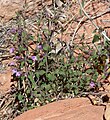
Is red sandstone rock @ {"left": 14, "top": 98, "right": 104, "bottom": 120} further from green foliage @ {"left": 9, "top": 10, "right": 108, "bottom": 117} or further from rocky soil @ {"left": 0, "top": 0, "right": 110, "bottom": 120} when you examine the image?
green foliage @ {"left": 9, "top": 10, "right": 108, "bottom": 117}

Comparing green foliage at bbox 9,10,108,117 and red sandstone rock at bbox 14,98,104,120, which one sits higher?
green foliage at bbox 9,10,108,117

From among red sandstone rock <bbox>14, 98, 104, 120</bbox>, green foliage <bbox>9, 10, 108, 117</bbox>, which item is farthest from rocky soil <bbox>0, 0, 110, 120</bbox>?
green foliage <bbox>9, 10, 108, 117</bbox>

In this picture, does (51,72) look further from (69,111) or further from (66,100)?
(69,111)

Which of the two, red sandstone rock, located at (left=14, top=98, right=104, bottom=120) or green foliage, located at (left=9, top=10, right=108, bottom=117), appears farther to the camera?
green foliage, located at (left=9, top=10, right=108, bottom=117)

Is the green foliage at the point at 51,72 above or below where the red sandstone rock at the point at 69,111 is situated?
above

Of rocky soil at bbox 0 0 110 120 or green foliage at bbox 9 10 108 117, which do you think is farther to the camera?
green foliage at bbox 9 10 108 117

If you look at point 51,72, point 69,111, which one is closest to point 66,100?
point 69,111

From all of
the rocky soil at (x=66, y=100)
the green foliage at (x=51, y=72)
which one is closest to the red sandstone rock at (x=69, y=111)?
the rocky soil at (x=66, y=100)

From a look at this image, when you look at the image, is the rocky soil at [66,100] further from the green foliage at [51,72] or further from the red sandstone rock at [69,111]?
the green foliage at [51,72]

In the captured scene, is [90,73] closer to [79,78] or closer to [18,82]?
[79,78]
